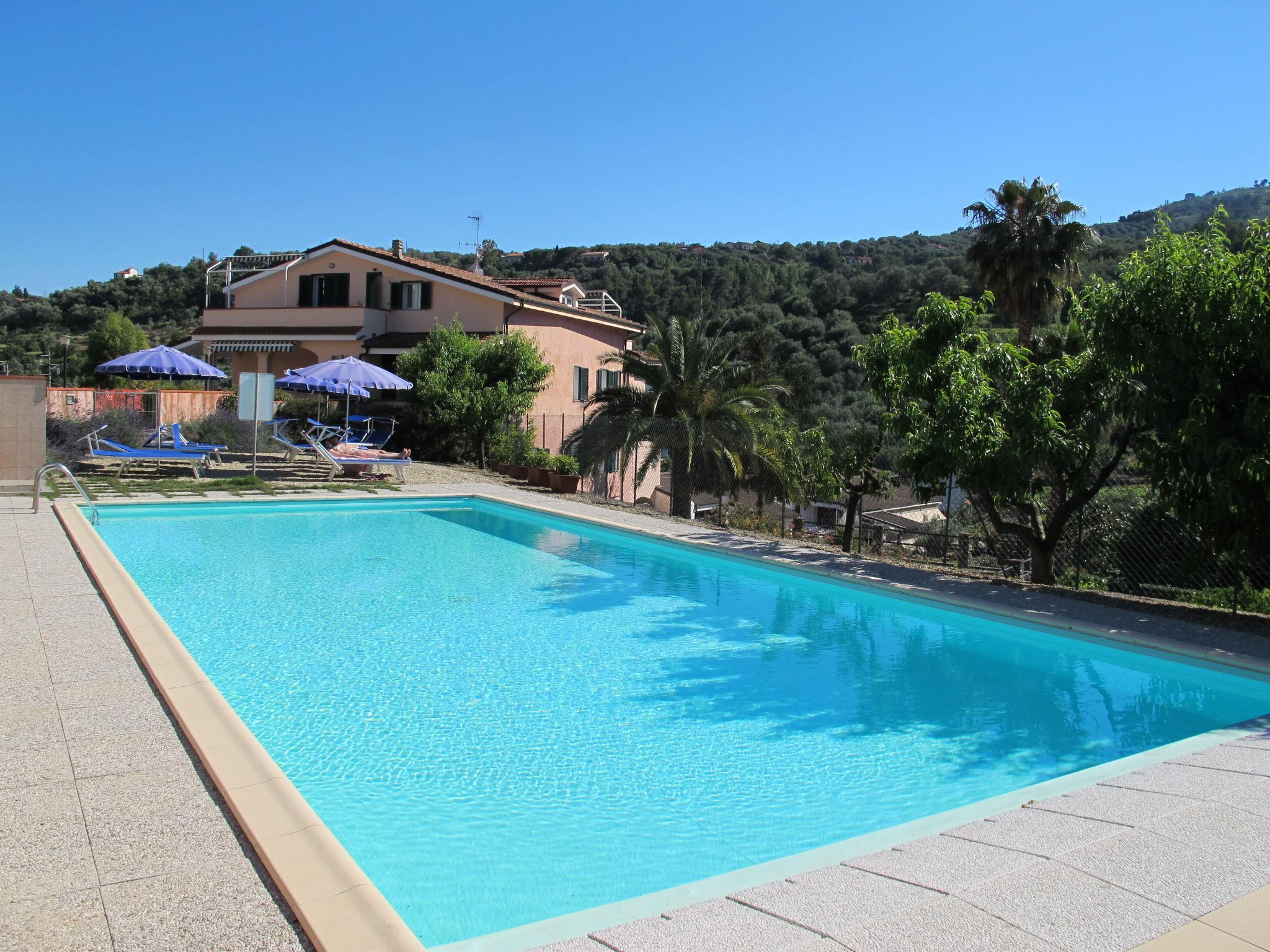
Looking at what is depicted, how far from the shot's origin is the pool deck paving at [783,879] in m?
3.26

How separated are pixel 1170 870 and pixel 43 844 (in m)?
4.69

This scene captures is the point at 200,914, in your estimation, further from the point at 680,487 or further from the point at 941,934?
the point at 680,487

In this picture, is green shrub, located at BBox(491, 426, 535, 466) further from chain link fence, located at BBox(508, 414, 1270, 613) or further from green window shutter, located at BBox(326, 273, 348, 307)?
green window shutter, located at BBox(326, 273, 348, 307)

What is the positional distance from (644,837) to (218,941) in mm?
2668

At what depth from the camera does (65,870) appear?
3.64 m

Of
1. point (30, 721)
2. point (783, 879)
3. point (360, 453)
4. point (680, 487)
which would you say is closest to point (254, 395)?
point (360, 453)

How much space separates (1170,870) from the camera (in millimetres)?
3863

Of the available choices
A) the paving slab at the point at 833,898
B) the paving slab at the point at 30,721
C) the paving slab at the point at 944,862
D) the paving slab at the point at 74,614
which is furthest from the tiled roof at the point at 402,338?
the paving slab at the point at 833,898

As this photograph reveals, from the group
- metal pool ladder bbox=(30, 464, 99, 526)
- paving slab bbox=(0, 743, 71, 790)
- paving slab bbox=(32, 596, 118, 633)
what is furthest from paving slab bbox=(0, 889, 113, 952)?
metal pool ladder bbox=(30, 464, 99, 526)

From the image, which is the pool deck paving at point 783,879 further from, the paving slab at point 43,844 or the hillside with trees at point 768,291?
the hillside with trees at point 768,291

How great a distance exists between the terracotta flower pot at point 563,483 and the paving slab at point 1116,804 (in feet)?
52.7

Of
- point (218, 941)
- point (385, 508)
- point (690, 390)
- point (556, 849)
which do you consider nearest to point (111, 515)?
point (385, 508)

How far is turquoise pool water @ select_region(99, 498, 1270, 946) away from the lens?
5.24 meters

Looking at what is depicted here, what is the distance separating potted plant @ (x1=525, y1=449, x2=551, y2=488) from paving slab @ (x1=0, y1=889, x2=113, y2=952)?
17.6 meters
